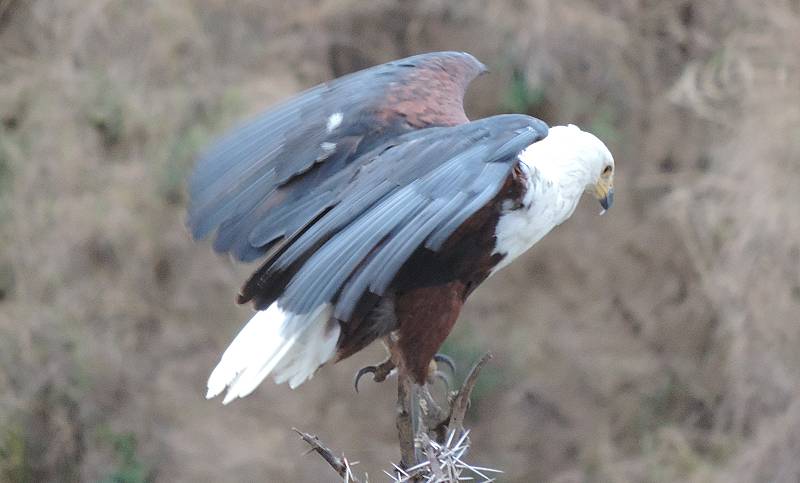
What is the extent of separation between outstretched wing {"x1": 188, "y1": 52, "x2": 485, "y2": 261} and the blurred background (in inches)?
116

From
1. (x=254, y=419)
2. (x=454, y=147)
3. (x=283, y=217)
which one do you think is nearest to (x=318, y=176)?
(x=283, y=217)

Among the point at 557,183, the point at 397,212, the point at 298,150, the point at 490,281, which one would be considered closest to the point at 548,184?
the point at 557,183

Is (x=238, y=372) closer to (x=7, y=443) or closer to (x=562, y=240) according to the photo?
(x=7, y=443)

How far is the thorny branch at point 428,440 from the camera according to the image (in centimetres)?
293

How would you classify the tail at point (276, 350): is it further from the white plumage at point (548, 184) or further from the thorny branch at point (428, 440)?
the white plumage at point (548, 184)

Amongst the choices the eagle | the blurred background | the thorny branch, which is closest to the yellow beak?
the eagle

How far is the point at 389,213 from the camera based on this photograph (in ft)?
9.50

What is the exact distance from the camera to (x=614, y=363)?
7.20 m

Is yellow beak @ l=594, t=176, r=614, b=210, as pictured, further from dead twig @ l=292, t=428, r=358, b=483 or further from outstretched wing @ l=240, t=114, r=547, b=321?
dead twig @ l=292, t=428, r=358, b=483

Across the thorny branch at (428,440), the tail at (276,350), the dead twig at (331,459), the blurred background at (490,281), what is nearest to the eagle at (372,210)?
the tail at (276,350)

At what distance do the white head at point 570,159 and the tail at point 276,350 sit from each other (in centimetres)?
65

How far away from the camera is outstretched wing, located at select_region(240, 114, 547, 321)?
2809 mm

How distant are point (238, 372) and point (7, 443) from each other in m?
3.74

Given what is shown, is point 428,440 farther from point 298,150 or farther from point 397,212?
point 298,150
